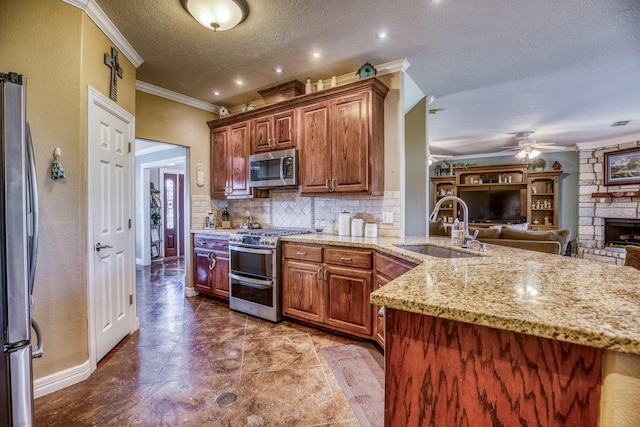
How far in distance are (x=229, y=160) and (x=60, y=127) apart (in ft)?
6.71

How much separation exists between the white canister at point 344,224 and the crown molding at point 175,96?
2.56 m

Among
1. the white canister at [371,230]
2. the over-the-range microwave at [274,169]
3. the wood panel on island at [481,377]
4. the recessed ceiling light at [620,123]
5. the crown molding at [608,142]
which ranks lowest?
the wood panel on island at [481,377]

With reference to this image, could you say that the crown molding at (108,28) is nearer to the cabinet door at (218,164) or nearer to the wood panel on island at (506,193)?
the cabinet door at (218,164)

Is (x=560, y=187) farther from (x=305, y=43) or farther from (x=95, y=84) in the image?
(x=95, y=84)

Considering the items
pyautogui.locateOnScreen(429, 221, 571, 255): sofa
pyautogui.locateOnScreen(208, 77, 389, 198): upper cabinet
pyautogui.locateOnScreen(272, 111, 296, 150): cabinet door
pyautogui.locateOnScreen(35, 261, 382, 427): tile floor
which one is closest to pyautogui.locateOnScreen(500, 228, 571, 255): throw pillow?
pyautogui.locateOnScreen(429, 221, 571, 255): sofa

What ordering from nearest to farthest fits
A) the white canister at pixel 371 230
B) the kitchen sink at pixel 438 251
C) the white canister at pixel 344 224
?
the kitchen sink at pixel 438 251
the white canister at pixel 371 230
the white canister at pixel 344 224

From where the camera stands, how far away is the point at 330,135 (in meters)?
3.05

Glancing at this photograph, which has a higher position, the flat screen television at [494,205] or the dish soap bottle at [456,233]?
the flat screen television at [494,205]

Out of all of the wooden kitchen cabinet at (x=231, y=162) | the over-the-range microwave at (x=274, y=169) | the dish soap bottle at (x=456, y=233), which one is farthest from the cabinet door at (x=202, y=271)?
the dish soap bottle at (x=456, y=233)

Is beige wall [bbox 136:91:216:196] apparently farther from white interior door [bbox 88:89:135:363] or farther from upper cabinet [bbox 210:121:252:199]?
white interior door [bbox 88:89:135:363]

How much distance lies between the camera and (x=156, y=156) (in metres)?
5.92

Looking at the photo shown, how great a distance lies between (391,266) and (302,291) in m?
1.05

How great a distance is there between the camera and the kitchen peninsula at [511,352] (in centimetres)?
66

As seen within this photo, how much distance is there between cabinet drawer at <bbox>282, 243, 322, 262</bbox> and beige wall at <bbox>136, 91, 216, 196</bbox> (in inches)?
72.0
